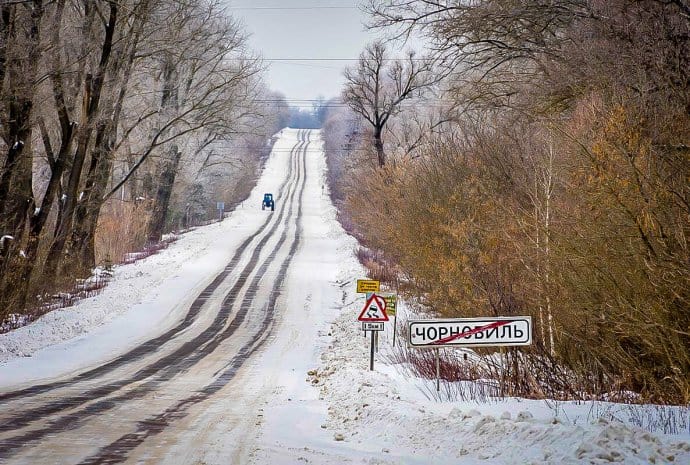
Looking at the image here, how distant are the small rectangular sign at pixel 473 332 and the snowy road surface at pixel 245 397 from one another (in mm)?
928

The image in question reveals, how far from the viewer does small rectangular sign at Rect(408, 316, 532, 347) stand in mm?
10680

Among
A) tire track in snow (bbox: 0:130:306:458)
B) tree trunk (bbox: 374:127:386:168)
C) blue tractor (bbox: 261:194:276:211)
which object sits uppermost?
tree trunk (bbox: 374:127:386:168)

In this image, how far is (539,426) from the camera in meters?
7.82

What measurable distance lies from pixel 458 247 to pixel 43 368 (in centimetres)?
1045

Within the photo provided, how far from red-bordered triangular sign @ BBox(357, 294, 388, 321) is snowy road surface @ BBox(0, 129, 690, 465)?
982 mm

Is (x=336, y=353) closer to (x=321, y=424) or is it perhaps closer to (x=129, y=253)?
(x=321, y=424)

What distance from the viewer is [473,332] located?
35.4ft

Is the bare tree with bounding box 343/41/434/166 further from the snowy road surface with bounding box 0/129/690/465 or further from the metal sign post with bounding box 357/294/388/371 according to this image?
the metal sign post with bounding box 357/294/388/371

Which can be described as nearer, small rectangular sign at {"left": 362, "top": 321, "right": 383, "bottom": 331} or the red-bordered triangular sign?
small rectangular sign at {"left": 362, "top": 321, "right": 383, "bottom": 331}

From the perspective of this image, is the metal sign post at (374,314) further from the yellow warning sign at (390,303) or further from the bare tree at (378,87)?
the bare tree at (378,87)

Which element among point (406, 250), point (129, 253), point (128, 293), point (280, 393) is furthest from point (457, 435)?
point (129, 253)

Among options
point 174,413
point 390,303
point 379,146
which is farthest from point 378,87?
point 174,413

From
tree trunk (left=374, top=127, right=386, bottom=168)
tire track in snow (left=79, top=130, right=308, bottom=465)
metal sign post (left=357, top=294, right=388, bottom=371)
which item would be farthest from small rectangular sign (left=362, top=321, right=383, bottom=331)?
tree trunk (left=374, top=127, right=386, bottom=168)

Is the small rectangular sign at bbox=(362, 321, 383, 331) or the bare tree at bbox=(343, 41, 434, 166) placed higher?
the bare tree at bbox=(343, 41, 434, 166)
